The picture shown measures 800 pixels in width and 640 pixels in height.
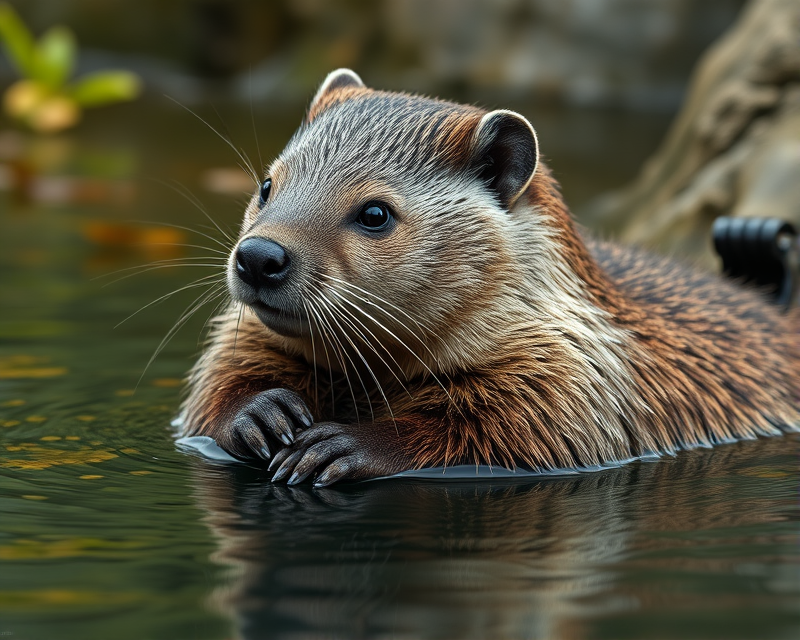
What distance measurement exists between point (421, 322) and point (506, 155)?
1.04 metres

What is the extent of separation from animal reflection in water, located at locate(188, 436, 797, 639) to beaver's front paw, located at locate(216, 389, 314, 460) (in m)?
0.14

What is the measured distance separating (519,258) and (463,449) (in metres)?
1.07

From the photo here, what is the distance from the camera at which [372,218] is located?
22.3 feet

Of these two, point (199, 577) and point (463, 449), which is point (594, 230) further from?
point (199, 577)

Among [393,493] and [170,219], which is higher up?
[170,219]

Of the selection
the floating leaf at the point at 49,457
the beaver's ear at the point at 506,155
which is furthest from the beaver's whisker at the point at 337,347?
the floating leaf at the point at 49,457

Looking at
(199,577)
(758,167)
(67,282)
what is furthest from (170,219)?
(199,577)

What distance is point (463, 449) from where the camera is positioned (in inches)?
266

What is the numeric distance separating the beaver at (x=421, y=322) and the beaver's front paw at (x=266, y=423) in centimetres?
1

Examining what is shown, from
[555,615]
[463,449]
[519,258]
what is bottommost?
[555,615]

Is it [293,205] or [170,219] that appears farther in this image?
[170,219]

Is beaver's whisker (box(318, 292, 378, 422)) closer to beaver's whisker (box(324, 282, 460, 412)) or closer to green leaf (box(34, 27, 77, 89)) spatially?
beaver's whisker (box(324, 282, 460, 412))

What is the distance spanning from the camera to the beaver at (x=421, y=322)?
6.57 m

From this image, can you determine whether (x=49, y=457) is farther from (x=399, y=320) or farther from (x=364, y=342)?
(x=399, y=320)
